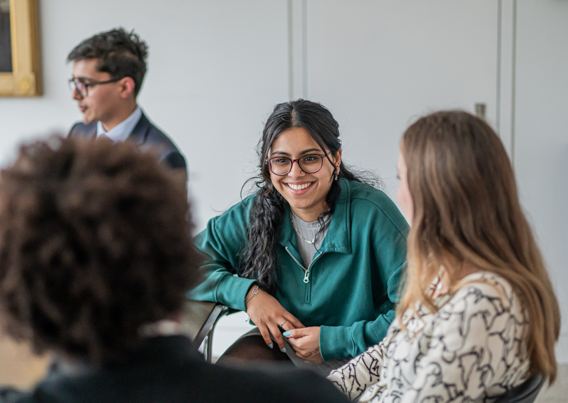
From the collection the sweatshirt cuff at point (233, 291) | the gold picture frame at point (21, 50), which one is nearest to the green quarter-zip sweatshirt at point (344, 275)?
the sweatshirt cuff at point (233, 291)

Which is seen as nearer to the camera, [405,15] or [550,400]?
[550,400]

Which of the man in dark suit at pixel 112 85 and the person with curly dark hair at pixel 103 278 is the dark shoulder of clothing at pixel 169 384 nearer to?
the person with curly dark hair at pixel 103 278

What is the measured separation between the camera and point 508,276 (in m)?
0.88

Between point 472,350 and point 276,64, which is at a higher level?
point 276,64

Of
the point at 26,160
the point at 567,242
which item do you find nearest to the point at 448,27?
the point at 567,242

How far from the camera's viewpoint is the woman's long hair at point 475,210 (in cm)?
90

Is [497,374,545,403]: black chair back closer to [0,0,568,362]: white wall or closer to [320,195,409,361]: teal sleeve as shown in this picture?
[320,195,409,361]: teal sleeve

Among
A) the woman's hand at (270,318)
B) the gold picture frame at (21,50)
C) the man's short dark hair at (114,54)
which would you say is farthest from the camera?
the gold picture frame at (21,50)

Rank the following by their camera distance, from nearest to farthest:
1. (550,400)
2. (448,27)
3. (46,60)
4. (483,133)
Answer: (483,133) → (550,400) → (448,27) → (46,60)

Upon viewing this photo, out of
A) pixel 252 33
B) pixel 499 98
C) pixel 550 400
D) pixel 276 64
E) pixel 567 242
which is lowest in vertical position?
pixel 550 400

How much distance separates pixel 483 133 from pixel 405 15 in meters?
2.02

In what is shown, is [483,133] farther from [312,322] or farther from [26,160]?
[312,322]

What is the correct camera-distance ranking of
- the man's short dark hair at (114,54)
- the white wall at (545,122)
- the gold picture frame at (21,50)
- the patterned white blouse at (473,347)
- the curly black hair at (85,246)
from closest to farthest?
the curly black hair at (85,246), the patterned white blouse at (473,347), the man's short dark hair at (114,54), the white wall at (545,122), the gold picture frame at (21,50)

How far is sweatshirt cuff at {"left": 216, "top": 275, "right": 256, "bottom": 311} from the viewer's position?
157 centimetres
